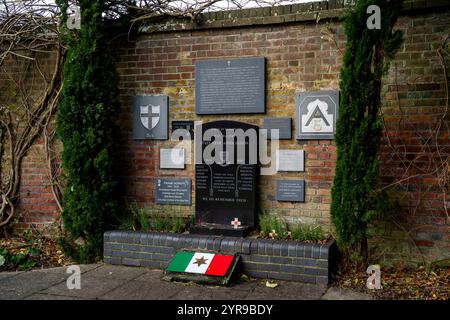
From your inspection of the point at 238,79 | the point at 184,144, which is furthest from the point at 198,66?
the point at 184,144

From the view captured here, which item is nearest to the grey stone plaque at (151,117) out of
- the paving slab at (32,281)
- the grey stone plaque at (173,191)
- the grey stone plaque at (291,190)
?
the grey stone plaque at (173,191)

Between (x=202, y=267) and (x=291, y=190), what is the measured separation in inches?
59.3

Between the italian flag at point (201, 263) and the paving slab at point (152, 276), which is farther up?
the italian flag at point (201, 263)

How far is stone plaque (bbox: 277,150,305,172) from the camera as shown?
574 cm

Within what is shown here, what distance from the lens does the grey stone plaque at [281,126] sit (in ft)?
18.9

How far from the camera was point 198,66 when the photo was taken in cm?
619

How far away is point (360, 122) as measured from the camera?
4.93 m

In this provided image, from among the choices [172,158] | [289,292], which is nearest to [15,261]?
[172,158]

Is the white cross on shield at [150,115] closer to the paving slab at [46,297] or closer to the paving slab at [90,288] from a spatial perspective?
the paving slab at [90,288]

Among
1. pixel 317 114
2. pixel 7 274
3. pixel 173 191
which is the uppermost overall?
pixel 317 114

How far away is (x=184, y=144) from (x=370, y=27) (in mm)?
2788

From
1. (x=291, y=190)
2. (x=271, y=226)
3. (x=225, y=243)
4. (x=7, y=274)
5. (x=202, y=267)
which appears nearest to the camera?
(x=202, y=267)

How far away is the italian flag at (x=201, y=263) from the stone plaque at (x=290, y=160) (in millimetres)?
1369

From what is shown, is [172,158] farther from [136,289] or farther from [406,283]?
[406,283]
